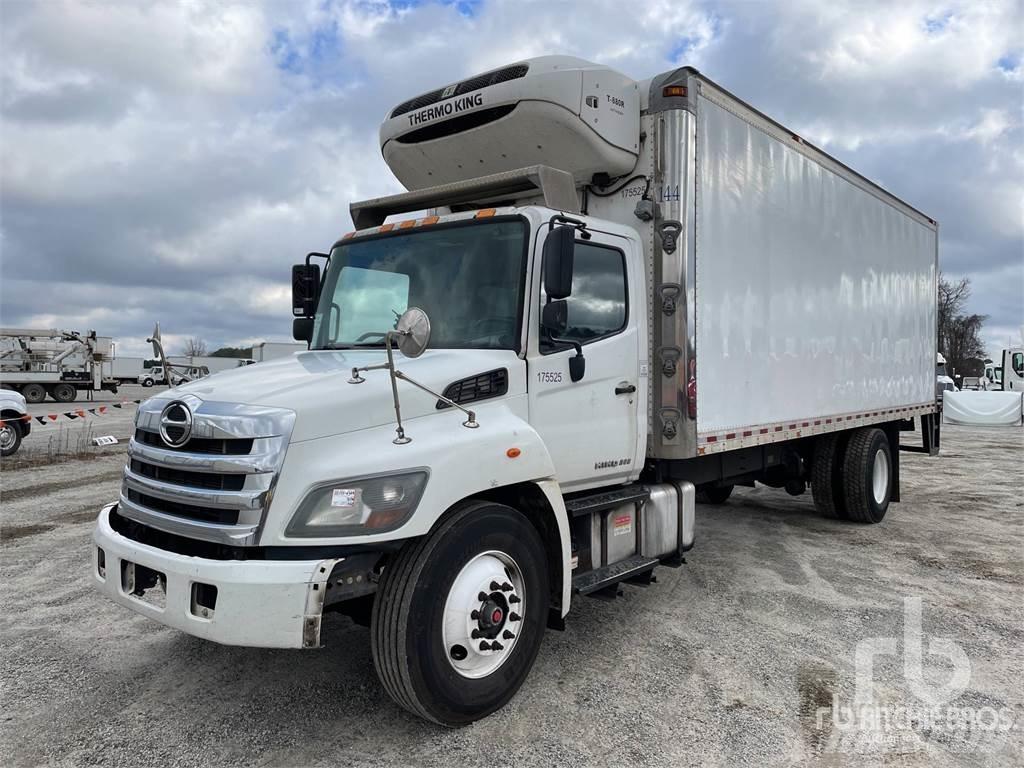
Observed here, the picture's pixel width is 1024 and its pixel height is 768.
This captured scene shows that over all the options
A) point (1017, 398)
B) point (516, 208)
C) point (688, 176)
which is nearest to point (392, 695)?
point (516, 208)

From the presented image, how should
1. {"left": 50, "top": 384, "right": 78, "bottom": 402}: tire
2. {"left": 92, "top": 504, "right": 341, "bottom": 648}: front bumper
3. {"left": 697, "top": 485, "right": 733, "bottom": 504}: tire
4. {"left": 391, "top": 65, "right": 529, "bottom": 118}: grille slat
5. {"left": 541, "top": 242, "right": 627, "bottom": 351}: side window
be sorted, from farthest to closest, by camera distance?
{"left": 50, "top": 384, "right": 78, "bottom": 402}: tire → {"left": 697, "top": 485, "right": 733, "bottom": 504}: tire → {"left": 391, "top": 65, "right": 529, "bottom": 118}: grille slat → {"left": 541, "top": 242, "right": 627, "bottom": 351}: side window → {"left": 92, "top": 504, "right": 341, "bottom": 648}: front bumper

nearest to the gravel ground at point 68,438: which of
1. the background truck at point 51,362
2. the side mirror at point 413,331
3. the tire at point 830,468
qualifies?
the background truck at point 51,362

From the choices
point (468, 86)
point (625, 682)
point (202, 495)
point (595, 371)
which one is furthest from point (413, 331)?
point (468, 86)

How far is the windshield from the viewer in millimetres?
4043

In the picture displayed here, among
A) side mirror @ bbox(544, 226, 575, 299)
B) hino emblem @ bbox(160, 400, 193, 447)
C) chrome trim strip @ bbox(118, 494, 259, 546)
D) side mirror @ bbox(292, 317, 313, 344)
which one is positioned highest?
side mirror @ bbox(544, 226, 575, 299)

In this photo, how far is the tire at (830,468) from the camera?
26.7 ft

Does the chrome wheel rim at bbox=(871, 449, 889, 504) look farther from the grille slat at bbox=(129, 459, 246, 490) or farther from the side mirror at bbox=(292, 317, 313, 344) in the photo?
the grille slat at bbox=(129, 459, 246, 490)

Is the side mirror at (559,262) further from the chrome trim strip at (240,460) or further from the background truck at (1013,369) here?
the background truck at (1013,369)

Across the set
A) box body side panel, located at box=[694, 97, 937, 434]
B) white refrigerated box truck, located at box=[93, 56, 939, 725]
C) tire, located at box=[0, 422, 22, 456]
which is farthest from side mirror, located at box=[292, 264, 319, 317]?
tire, located at box=[0, 422, 22, 456]

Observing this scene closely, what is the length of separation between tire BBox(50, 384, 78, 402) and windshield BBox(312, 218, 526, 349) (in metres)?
33.0

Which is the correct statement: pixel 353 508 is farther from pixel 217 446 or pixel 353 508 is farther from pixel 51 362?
pixel 51 362

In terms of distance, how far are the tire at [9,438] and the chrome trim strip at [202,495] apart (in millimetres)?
12461

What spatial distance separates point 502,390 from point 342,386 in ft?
2.89

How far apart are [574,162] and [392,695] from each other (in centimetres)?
347
